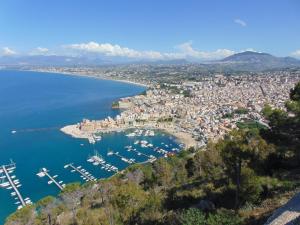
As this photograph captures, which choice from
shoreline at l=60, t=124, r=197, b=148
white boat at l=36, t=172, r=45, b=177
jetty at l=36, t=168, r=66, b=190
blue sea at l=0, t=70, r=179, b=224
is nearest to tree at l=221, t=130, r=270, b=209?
blue sea at l=0, t=70, r=179, b=224

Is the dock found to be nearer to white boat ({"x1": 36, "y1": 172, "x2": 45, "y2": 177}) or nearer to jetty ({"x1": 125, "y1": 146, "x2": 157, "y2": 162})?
white boat ({"x1": 36, "y1": 172, "x2": 45, "y2": 177})

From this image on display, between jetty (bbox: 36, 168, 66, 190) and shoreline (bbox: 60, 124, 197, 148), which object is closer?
jetty (bbox: 36, 168, 66, 190)

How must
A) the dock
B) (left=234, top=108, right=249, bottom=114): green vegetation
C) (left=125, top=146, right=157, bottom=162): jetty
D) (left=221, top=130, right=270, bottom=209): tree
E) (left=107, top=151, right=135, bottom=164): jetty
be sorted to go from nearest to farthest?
(left=221, top=130, right=270, bottom=209): tree → the dock → (left=107, top=151, right=135, bottom=164): jetty → (left=125, top=146, right=157, bottom=162): jetty → (left=234, top=108, right=249, bottom=114): green vegetation

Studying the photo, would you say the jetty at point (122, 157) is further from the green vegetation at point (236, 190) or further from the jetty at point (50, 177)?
the green vegetation at point (236, 190)

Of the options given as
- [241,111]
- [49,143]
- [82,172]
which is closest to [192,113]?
[241,111]

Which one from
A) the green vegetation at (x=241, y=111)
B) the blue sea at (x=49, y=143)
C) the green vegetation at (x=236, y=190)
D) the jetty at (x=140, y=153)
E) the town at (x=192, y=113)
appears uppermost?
the green vegetation at (x=236, y=190)

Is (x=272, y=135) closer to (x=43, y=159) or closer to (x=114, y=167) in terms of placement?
(x=114, y=167)

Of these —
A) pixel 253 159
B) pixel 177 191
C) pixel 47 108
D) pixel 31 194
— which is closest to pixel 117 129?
pixel 31 194

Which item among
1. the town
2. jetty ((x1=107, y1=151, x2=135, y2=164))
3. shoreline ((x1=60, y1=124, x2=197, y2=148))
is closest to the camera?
jetty ((x1=107, y1=151, x2=135, y2=164))

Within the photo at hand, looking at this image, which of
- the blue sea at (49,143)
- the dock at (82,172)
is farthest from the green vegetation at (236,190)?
the dock at (82,172)
